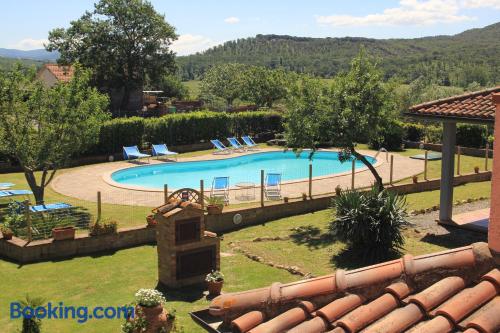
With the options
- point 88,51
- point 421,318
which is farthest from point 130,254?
point 88,51

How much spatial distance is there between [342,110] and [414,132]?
19849 mm

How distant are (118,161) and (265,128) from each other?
41.5ft

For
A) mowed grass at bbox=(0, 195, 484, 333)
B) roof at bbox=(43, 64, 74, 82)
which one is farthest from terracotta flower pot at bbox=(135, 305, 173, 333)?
roof at bbox=(43, 64, 74, 82)

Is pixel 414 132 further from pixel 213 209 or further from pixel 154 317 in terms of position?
pixel 154 317

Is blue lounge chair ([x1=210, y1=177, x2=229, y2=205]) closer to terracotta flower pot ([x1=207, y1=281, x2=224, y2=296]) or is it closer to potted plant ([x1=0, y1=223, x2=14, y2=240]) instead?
potted plant ([x1=0, y1=223, x2=14, y2=240])

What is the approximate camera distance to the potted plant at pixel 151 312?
27.1 ft

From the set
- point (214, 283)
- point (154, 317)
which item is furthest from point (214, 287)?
point (154, 317)

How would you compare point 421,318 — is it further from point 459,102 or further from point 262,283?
point 459,102

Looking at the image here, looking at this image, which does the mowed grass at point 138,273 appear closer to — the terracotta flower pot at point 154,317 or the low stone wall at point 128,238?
the low stone wall at point 128,238

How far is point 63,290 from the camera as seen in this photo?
38.9ft

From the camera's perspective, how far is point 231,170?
30.0m

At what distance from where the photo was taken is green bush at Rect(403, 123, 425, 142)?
35.2 metres

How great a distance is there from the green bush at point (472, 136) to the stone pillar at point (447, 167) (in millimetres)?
17004

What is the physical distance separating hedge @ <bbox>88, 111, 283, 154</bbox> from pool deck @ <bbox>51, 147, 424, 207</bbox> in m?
1.95
